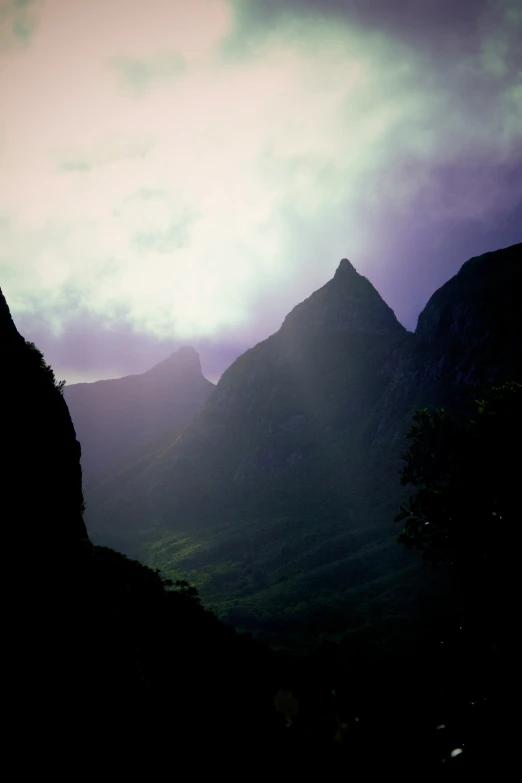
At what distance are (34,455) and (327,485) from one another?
407 feet

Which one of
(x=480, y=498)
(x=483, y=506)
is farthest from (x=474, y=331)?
(x=483, y=506)

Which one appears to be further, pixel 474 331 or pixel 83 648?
pixel 474 331

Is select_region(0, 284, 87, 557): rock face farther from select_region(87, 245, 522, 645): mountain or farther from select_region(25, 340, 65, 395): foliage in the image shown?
select_region(87, 245, 522, 645): mountain

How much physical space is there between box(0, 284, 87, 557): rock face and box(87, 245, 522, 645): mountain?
3412cm

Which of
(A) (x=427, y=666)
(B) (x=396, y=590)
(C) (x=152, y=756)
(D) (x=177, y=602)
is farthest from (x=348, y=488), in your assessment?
(C) (x=152, y=756)

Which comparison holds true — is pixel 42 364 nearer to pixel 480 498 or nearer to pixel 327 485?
pixel 480 498

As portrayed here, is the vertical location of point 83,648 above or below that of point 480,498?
above

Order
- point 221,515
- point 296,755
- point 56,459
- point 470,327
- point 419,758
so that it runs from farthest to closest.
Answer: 1. point 221,515
2. point 470,327
3. point 56,459
4. point 296,755
5. point 419,758

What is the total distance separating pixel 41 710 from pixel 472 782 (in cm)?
800

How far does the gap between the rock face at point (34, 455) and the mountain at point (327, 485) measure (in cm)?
3412

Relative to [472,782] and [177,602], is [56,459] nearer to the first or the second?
[177,602]

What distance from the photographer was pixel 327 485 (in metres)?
131

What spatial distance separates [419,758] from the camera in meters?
4.78

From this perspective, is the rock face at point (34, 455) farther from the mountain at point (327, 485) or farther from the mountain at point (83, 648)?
Answer: the mountain at point (327, 485)
